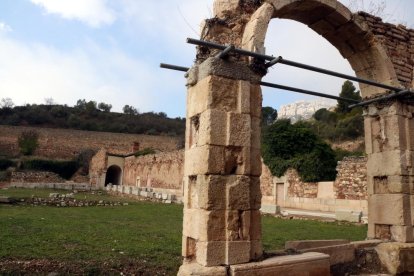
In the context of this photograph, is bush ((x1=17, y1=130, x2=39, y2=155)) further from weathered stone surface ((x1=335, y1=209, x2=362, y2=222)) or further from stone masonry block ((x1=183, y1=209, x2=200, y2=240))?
stone masonry block ((x1=183, y1=209, x2=200, y2=240))

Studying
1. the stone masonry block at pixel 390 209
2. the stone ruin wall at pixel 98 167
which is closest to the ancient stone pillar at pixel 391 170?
the stone masonry block at pixel 390 209

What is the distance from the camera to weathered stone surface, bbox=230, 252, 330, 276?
13.8 feet

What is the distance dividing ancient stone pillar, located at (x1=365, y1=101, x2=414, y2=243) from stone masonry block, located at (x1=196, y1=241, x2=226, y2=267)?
3505mm

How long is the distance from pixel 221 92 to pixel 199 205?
1414 millimetres

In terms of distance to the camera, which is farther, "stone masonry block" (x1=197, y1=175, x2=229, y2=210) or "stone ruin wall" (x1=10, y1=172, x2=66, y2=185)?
"stone ruin wall" (x1=10, y1=172, x2=66, y2=185)

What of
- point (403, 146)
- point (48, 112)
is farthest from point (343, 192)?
point (48, 112)

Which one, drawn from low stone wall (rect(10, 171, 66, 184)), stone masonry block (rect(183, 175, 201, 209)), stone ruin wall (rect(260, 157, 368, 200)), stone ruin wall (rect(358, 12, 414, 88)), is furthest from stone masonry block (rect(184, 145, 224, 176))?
low stone wall (rect(10, 171, 66, 184))

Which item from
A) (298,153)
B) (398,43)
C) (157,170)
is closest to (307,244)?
(398,43)

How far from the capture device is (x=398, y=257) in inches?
227

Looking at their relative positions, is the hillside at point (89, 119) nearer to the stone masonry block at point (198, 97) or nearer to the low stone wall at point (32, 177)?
the low stone wall at point (32, 177)

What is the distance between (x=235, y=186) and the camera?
4.45m

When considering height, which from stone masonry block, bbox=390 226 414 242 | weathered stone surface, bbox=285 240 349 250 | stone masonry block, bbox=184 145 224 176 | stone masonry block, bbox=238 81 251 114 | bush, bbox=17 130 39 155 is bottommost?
weathered stone surface, bbox=285 240 349 250

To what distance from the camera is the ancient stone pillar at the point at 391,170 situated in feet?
20.3

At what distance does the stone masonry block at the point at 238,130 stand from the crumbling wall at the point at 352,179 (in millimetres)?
14188
